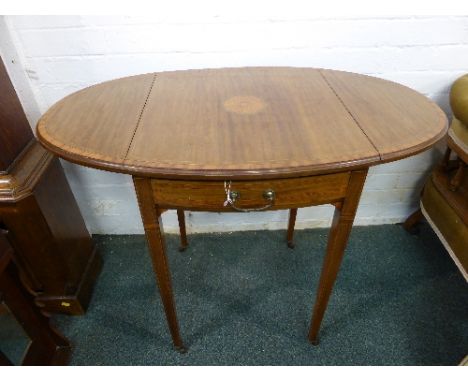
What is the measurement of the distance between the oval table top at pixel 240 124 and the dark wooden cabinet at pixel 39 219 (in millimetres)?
202

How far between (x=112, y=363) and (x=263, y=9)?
1.26 metres

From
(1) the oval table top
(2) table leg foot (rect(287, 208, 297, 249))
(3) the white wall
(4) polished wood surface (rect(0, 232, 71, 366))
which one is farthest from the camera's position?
(2) table leg foot (rect(287, 208, 297, 249))

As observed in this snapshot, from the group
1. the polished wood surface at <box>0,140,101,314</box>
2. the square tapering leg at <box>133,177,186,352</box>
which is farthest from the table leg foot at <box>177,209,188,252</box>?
the square tapering leg at <box>133,177,186,352</box>

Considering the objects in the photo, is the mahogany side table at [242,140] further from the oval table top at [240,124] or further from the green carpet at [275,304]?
the green carpet at [275,304]

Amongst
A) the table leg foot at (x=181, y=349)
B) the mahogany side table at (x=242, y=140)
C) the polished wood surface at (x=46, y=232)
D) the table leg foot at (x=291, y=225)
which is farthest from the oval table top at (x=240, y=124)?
the table leg foot at (x=181, y=349)

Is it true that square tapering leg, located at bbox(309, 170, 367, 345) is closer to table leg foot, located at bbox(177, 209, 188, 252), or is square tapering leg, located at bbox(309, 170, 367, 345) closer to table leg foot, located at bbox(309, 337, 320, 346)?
table leg foot, located at bbox(309, 337, 320, 346)

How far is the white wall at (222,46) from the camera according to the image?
1099 millimetres

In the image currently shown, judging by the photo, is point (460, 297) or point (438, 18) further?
point (460, 297)

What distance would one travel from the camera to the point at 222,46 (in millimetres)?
1154

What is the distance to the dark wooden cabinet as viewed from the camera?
976mm

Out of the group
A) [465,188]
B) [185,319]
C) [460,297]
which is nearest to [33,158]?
[185,319]

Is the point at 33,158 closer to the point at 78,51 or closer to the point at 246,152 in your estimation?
the point at 78,51

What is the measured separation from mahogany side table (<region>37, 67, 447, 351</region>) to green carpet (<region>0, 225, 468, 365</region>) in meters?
0.28

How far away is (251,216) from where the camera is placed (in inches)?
63.3
